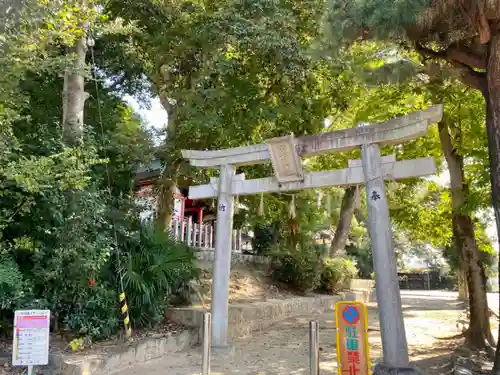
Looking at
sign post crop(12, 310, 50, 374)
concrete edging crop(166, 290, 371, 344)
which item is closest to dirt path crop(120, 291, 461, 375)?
concrete edging crop(166, 290, 371, 344)

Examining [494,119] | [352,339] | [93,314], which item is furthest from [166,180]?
[494,119]

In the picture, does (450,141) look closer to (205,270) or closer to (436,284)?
(205,270)

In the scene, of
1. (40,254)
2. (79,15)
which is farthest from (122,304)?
(79,15)

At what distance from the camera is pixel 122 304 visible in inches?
318

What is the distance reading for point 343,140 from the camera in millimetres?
7742

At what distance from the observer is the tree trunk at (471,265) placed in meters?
9.45

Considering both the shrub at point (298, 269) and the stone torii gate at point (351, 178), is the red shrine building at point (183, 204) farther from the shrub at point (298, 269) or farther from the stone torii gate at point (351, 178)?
the stone torii gate at point (351, 178)

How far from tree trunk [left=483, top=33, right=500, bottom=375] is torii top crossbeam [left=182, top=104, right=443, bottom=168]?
75cm

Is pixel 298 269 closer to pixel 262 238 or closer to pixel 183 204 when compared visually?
pixel 262 238

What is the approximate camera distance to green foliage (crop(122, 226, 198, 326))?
8414 millimetres

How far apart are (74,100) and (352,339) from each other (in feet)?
22.9

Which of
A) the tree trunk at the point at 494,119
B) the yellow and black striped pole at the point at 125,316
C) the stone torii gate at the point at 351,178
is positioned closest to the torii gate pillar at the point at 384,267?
the stone torii gate at the point at 351,178

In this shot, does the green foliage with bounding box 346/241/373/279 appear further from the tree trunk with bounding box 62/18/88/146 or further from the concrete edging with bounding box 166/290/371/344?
the tree trunk with bounding box 62/18/88/146

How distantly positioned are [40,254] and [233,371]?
3.95m
